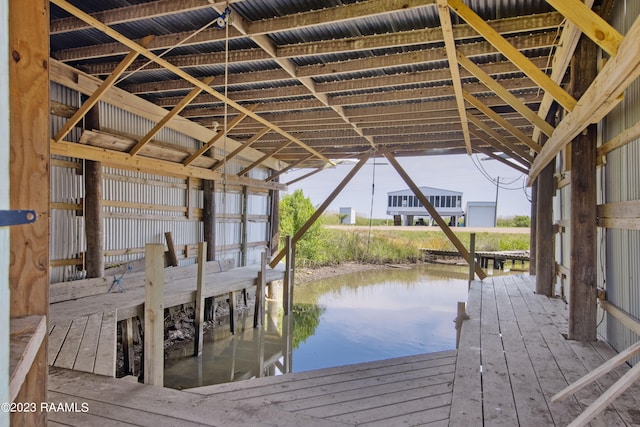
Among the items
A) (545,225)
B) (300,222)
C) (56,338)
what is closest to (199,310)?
(56,338)

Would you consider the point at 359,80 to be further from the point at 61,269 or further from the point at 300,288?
the point at 300,288

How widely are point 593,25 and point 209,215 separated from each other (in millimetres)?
7871

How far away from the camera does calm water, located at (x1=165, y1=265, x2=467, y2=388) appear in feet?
20.5

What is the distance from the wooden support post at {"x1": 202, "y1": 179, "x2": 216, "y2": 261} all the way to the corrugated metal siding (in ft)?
24.3

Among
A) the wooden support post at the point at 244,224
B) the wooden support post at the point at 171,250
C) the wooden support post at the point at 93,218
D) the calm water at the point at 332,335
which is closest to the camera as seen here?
the wooden support post at the point at 93,218

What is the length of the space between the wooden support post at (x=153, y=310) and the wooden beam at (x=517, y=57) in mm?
3239

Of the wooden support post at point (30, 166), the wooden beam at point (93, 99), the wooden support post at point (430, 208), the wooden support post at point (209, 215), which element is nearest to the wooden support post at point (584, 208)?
the wooden support post at point (30, 166)

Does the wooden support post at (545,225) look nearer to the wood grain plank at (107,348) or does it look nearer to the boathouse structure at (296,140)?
the boathouse structure at (296,140)

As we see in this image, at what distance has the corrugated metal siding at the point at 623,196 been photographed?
2.96 meters

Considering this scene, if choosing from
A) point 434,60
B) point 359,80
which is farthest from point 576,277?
point 359,80

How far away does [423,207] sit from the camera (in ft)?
110

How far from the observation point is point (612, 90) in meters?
2.34

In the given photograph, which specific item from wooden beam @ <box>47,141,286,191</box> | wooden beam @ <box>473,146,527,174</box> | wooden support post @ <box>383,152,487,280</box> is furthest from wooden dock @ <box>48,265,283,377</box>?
wooden beam @ <box>473,146,527,174</box>

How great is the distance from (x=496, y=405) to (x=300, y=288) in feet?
35.7
